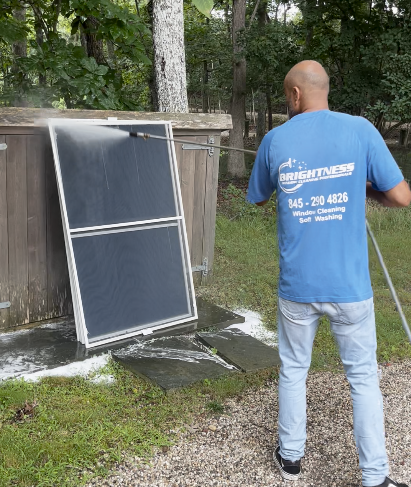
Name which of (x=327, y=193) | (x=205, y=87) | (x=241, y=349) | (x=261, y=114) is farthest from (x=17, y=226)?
(x=205, y=87)

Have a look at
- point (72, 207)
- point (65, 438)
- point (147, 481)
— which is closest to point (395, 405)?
point (147, 481)

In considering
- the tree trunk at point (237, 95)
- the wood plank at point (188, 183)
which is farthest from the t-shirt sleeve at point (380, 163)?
the tree trunk at point (237, 95)

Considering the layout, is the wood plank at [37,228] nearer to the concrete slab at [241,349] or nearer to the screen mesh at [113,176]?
the screen mesh at [113,176]

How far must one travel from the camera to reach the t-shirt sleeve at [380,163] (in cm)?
255

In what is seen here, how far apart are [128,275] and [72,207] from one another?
2.35ft

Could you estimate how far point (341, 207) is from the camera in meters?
2.61

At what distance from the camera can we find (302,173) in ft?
8.63

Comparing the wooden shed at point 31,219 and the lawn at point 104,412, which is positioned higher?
the wooden shed at point 31,219

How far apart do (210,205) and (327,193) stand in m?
3.59

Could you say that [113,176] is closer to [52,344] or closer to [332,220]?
[52,344]

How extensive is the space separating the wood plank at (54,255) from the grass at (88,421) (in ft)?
3.74

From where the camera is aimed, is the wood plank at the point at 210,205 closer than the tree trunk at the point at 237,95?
Yes

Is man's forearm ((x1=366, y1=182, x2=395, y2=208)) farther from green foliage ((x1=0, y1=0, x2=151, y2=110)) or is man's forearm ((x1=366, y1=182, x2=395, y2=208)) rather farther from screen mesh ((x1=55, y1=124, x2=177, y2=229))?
green foliage ((x1=0, y1=0, x2=151, y2=110))

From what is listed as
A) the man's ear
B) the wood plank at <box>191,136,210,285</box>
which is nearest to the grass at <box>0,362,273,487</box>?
the man's ear
